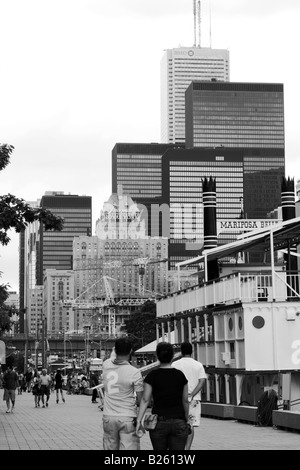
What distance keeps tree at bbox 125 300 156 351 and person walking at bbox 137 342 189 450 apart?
377 ft

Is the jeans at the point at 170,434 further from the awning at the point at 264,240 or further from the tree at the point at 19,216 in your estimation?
the awning at the point at 264,240

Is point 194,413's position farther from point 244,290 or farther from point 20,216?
point 244,290

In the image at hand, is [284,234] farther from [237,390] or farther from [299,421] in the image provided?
[299,421]

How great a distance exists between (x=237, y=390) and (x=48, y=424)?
510cm

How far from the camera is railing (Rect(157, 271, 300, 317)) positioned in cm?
2617

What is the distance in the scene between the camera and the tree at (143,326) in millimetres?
127750

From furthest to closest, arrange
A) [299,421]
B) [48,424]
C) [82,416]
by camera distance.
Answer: [82,416] → [48,424] → [299,421]

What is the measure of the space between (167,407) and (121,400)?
0.67 meters

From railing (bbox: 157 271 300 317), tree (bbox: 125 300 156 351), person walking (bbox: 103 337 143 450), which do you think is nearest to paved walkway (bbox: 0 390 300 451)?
railing (bbox: 157 271 300 317)

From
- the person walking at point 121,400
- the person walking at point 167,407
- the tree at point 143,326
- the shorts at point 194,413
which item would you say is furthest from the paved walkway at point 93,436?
the tree at point 143,326

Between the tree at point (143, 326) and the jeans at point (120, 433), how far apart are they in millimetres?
114727

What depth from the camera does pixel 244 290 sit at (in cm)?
2645
